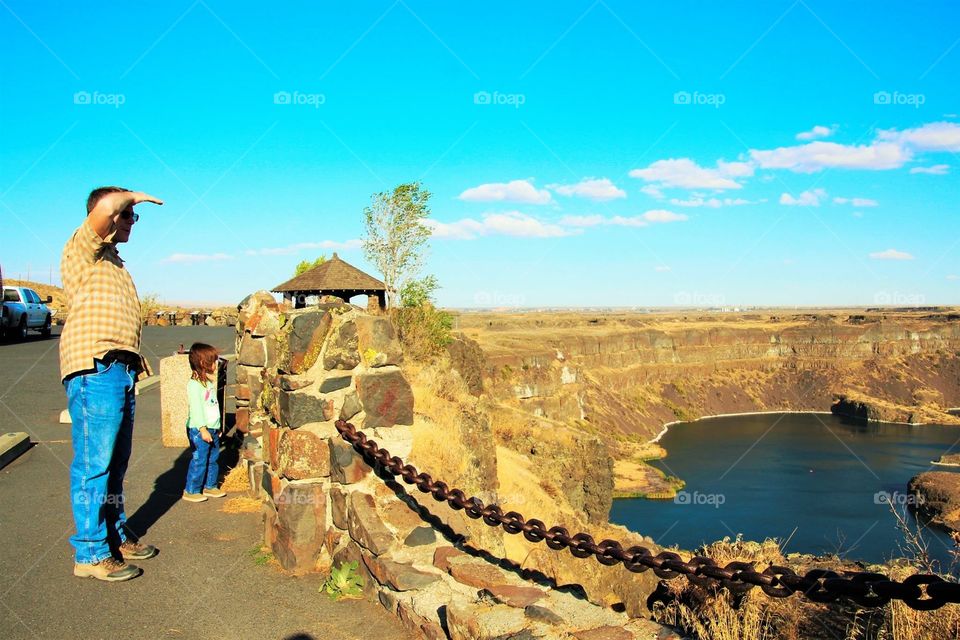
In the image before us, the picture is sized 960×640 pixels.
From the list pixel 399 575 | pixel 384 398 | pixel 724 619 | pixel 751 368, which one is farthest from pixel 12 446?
pixel 751 368

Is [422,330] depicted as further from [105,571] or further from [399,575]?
[399,575]

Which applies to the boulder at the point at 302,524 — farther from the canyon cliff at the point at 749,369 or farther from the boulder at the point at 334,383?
the canyon cliff at the point at 749,369

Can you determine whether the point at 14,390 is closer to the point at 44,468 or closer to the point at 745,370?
the point at 44,468

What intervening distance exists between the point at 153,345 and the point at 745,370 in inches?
4794

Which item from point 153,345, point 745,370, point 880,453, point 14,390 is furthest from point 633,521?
point 745,370

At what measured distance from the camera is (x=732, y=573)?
120 inches

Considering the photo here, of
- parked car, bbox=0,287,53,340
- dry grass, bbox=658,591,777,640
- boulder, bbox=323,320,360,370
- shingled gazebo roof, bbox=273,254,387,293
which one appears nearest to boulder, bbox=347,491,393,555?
boulder, bbox=323,320,360,370

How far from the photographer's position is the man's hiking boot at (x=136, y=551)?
477cm

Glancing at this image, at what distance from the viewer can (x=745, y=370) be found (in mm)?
126438

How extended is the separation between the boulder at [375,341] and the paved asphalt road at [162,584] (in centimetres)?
165

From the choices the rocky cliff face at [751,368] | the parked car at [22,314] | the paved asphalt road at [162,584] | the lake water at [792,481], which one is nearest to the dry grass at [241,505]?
the paved asphalt road at [162,584]

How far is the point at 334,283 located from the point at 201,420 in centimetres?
1727

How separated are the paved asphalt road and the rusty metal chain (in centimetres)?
88

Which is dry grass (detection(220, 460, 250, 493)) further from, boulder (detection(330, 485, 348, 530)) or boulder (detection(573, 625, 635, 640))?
boulder (detection(573, 625, 635, 640))
